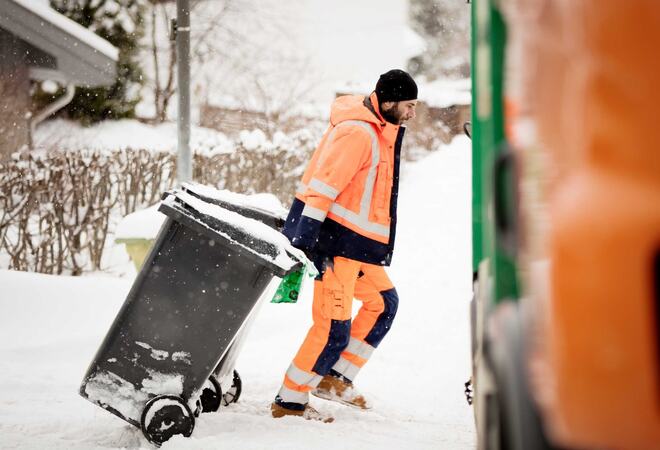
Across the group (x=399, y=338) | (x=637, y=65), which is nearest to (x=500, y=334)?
(x=637, y=65)

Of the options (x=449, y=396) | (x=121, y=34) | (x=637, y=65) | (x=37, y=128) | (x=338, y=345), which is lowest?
(x=449, y=396)

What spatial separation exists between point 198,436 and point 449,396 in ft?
6.08

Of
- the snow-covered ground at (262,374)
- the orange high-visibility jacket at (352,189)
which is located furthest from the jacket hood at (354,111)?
the snow-covered ground at (262,374)

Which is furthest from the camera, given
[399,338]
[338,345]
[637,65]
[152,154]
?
[152,154]

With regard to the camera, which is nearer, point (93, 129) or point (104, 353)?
point (104, 353)

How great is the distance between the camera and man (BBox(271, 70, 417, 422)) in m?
4.02

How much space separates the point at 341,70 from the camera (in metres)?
29.6

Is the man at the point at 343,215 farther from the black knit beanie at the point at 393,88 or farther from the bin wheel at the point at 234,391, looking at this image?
the bin wheel at the point at 234,391

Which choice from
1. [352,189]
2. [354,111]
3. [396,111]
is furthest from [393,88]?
[352,189]

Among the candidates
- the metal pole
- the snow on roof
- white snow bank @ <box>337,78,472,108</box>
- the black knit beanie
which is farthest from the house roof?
the black knit beanie

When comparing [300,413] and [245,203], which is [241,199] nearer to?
[245,203]

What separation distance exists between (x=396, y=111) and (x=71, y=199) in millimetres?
4673

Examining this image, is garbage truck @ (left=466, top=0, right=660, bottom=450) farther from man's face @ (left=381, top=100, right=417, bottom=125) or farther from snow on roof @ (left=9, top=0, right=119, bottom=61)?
snow on roof @ (left=9, top=0, right=119, bottom=61)

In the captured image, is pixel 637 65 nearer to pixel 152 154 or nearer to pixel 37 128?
pixel 152 154
